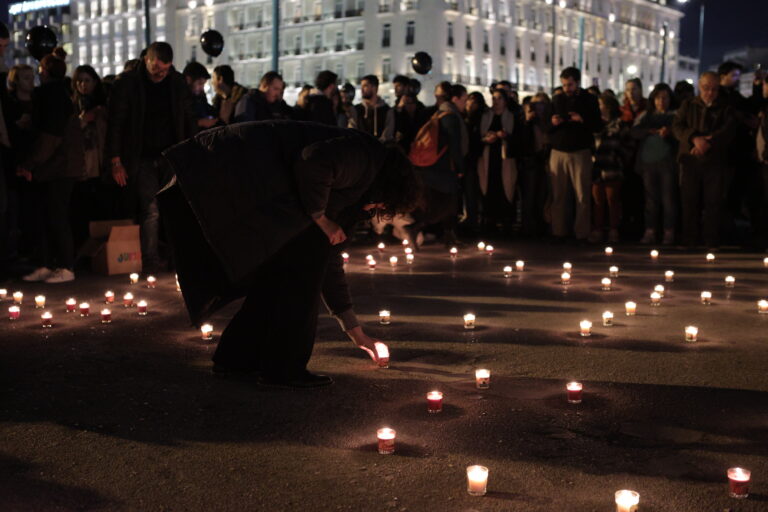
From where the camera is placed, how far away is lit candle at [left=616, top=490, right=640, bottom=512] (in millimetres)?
3359

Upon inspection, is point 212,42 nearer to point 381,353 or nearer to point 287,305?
point 381,353

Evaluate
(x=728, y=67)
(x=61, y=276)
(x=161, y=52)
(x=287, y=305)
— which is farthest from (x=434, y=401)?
(x=728, y=67)

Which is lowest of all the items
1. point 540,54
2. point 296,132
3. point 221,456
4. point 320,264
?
point 221,456

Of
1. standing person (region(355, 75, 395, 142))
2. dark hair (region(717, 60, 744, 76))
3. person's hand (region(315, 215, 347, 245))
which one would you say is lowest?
person's hand (region(315, 215, 347, 245))

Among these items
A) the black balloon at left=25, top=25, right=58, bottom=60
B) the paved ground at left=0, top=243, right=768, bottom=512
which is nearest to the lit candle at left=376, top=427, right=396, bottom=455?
the paved ground at left=0, top=243, right=768, bottom=512

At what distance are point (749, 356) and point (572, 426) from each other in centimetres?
218

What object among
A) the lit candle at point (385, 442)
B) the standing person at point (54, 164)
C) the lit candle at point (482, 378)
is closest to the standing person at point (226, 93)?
the standing person at point (54, 164)

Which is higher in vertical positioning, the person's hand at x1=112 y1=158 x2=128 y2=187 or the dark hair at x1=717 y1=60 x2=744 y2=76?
the dark hair at x1=717 y1=60 x2=744 y2=76

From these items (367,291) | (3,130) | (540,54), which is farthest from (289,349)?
(540,54)

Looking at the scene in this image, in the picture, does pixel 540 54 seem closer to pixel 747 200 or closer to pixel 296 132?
pixel 747 200

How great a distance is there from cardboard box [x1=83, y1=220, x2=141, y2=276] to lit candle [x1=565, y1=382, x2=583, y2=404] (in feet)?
21.2

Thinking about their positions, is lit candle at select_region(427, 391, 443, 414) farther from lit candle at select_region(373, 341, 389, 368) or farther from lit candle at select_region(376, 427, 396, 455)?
lit candle at select_region(373, 341, 389, 368)

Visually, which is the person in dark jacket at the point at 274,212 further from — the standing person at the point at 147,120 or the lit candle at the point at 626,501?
the standing person at the point at 147,120

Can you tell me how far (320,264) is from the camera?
205 inches
